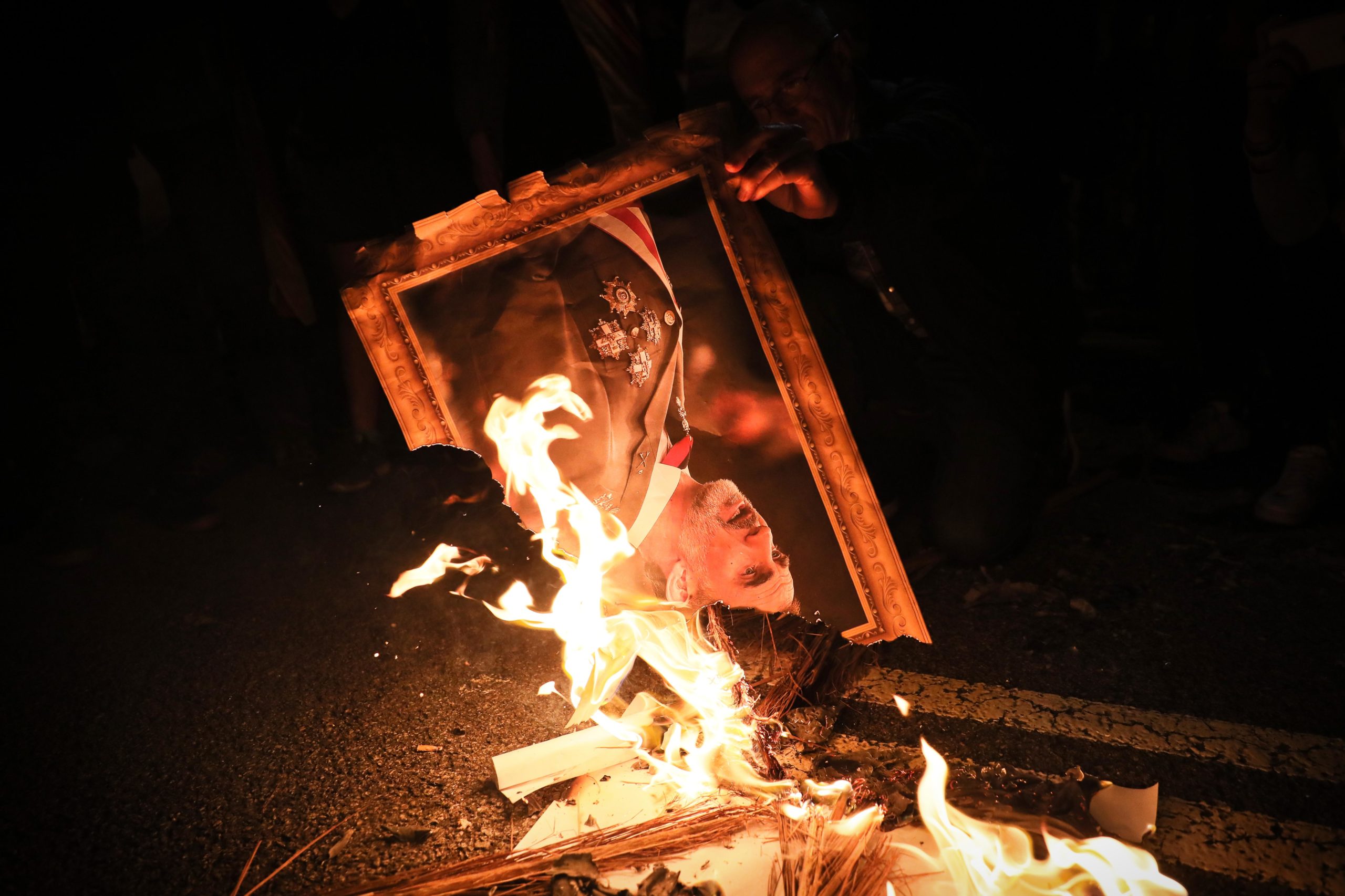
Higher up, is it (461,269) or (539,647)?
(461,269)

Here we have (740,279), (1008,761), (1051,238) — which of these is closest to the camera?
(1008,761)

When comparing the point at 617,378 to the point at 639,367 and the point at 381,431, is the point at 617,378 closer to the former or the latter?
the point at 639,367

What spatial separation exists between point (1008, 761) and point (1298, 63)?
2.46 meters

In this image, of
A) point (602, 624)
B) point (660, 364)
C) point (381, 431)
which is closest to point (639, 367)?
point (660, 364)

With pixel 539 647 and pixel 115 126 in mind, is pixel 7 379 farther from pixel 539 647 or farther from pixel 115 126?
pixel 539 647

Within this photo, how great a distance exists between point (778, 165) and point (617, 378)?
2.72 feet

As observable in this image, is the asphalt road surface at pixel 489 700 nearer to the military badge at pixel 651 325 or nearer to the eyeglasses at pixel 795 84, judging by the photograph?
the military badge at pixel 651 325

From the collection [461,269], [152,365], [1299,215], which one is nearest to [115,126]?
[152,365]

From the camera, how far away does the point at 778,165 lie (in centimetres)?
214

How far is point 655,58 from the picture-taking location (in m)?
4.07

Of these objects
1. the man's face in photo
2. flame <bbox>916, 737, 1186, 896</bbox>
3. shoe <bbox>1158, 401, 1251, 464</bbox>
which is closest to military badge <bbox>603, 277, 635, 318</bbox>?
the man's face in photo

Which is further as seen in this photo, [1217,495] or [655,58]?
[655,58]

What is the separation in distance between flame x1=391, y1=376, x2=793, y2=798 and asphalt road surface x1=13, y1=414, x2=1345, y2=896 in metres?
0.24

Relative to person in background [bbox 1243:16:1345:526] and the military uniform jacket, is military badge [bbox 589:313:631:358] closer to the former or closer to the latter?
the military uniform jacket
